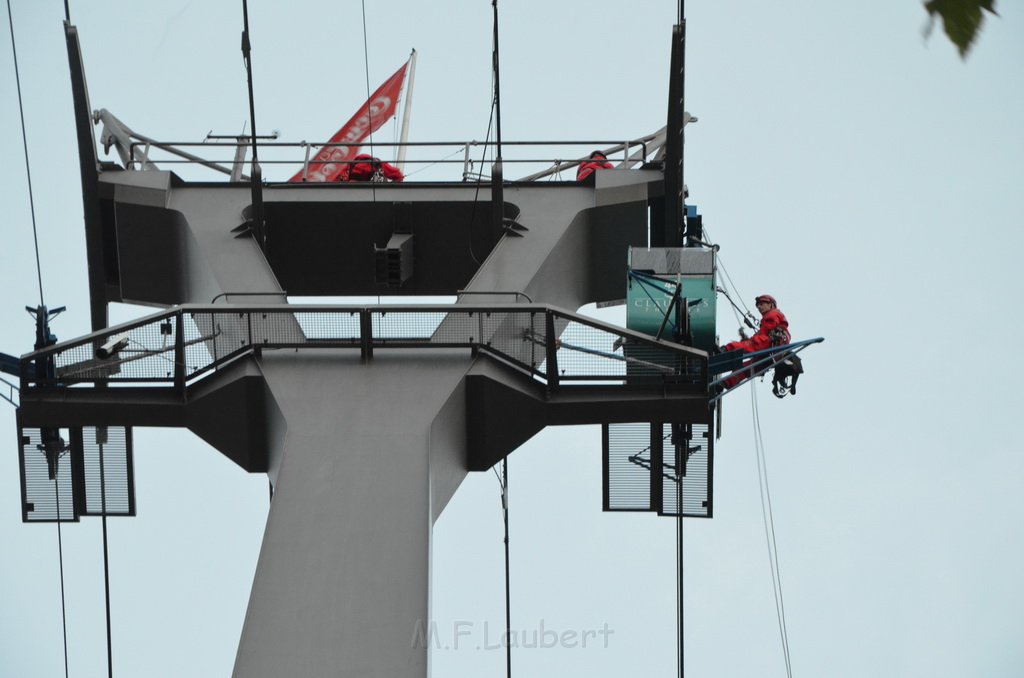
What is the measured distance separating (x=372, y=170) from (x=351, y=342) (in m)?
6.84

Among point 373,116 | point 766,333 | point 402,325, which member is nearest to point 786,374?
point 766,333

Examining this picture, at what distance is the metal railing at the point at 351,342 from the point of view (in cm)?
1942

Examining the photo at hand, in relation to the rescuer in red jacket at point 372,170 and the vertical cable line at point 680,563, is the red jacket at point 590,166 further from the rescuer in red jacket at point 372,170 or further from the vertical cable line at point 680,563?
the vertical cable line at point 680,563

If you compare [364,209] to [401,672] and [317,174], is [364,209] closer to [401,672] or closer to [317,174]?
[317,174]

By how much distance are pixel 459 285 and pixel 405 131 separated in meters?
9.12

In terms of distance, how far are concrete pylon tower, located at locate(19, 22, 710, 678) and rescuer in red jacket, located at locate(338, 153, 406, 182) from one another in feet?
3.36

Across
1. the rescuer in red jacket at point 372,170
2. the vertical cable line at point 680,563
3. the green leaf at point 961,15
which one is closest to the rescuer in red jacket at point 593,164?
the rescuer in red jacket at point 372,170

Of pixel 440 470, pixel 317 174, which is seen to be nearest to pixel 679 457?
pixel 440 470

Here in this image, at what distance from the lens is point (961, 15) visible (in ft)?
13.8

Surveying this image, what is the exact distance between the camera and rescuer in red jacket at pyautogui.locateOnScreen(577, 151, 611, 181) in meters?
26.7

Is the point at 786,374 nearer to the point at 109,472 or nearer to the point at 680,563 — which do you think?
the point at 680,563

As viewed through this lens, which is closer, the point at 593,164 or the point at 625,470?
the point at 625,470

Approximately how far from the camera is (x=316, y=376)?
19.7m

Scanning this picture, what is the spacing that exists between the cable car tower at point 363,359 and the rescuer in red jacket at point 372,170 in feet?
3.41
